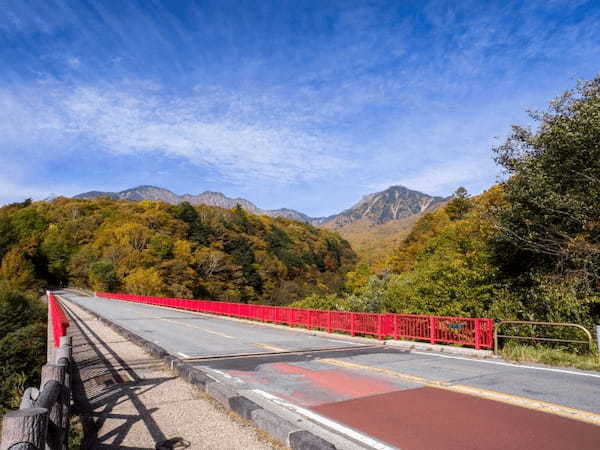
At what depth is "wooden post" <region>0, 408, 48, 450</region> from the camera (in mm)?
2529

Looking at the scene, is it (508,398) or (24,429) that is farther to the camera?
(508,398)

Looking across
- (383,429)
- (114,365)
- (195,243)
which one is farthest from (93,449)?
(195,243)

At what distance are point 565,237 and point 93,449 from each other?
47.4 ft

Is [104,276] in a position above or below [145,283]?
above

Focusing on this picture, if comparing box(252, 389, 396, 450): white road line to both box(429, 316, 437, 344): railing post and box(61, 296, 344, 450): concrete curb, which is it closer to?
box(61, 296, 344, 450): concrete curb

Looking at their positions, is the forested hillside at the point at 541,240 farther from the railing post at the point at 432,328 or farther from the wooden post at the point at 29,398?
the wooden post at the point at 29,398

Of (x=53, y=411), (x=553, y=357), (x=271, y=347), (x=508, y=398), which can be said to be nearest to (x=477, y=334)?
(x=553, y=357)

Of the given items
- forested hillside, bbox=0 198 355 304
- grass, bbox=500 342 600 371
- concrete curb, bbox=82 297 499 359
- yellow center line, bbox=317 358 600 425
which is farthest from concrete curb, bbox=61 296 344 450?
forested hillside, bbox=0 198 355 304

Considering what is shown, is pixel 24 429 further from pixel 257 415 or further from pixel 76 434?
pixel 257 415

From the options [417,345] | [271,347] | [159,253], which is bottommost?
[271,347]

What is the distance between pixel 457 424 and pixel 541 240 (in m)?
11.2

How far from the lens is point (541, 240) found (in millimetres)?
13906

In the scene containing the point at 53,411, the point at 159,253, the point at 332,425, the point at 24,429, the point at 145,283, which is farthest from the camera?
the point at 159,253

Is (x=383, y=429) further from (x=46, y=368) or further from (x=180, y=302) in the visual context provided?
(x=180, y=302)
